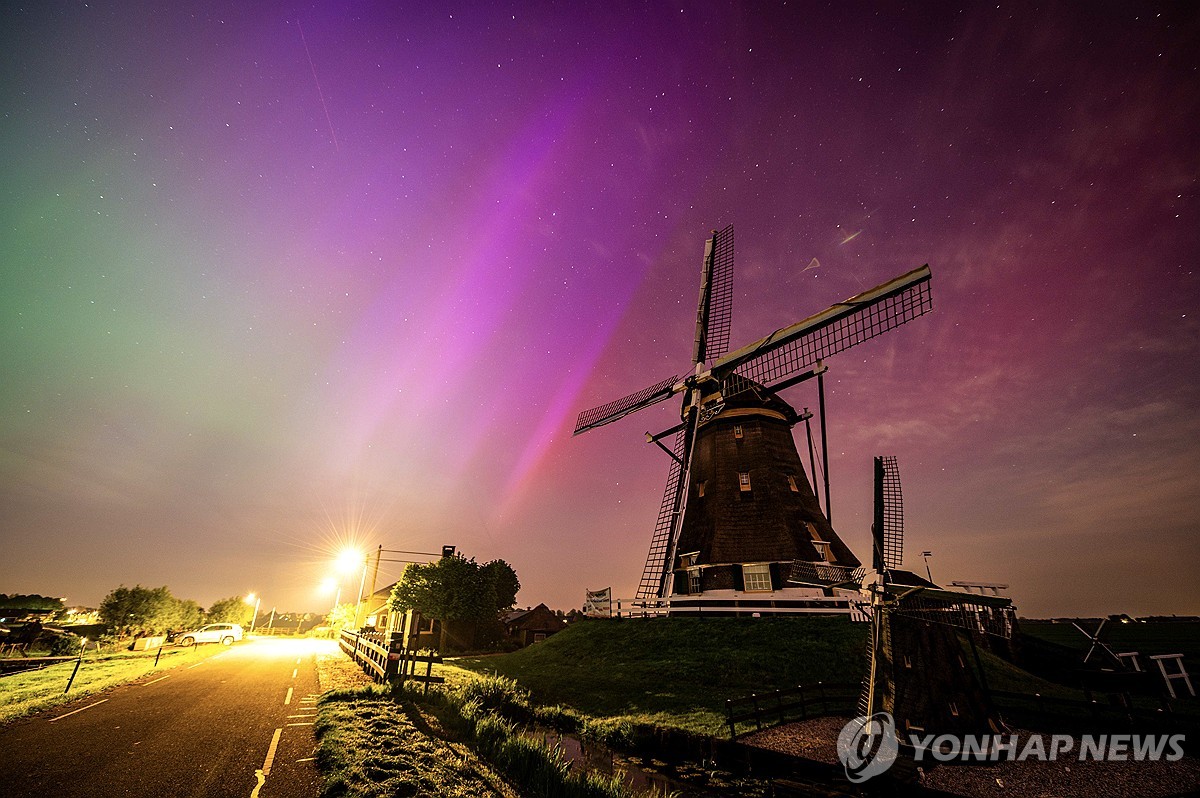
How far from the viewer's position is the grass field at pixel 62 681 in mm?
11219

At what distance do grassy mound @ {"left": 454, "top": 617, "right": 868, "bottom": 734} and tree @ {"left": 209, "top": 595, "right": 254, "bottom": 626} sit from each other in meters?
69.6

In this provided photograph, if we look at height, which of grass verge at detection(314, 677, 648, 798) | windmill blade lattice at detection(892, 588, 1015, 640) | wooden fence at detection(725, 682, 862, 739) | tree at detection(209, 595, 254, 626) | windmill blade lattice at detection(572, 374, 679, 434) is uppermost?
windmill blade lattice at detection(572, 374, 679, 434)

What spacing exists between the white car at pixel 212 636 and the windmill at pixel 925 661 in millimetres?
46314

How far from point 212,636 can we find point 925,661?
48513 mm

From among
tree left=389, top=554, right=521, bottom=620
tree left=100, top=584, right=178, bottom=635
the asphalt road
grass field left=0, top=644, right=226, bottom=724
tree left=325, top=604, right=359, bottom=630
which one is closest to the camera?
the asphalt road

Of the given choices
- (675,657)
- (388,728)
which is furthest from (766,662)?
(388,728)

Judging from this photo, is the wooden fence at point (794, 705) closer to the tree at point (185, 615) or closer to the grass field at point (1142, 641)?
the grass field at point (1142, 641)

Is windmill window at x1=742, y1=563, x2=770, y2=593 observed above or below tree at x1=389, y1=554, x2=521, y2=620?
above

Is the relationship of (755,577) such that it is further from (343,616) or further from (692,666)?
(343,616)

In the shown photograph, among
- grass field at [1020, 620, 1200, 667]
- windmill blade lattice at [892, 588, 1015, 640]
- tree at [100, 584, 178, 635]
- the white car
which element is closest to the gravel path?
windmill blade lattice at [892, 588, 1015, 640]

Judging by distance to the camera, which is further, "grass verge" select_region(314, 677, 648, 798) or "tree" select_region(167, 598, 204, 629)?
"tree" select_region(167, 598, 204, 629)

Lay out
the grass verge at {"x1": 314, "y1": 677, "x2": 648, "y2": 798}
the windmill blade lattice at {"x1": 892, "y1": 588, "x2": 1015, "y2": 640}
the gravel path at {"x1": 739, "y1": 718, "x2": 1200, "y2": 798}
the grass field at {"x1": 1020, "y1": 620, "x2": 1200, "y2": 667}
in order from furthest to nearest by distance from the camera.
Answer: the grass field at {"x1": 1020, "y1": 620, "x2": 1200, "y2": 667} < the windmill blade lattice at {"x1": 892, "y1": 588, "x2": 1015, "y2": 640} < the gravel path at {"x1": 739, "y1": 718, "x2": 1200, "y2": 798} < the grass verge at {"x1": 314, "y1": 677, "x2": 648, "y2": 798}

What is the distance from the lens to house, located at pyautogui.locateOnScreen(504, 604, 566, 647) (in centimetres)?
4944

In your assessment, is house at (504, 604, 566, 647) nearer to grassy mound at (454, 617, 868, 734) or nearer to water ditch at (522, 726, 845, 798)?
grassy mound at (454, 617, 868, 734)
